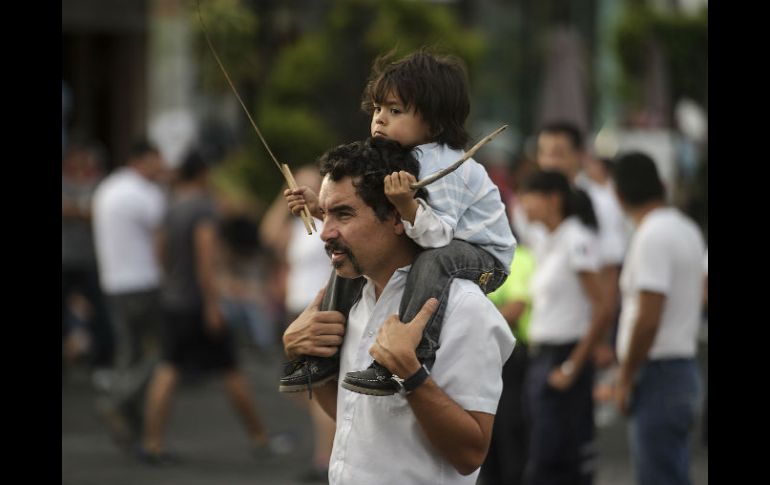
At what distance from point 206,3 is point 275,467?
982 cm

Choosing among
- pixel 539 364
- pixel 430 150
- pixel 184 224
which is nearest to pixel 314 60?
pixel 184 224

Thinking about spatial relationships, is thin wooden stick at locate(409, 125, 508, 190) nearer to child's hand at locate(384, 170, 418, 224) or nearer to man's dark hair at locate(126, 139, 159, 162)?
child's hand at locate(384, 170, 418, 224)

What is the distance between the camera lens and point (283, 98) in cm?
1855

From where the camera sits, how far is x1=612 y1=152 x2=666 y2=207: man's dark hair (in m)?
6.70

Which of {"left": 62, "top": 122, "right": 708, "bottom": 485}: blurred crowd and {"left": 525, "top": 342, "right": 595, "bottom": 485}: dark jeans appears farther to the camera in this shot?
{"left": 62, "top": 122, "right": 708, "bottom": 485}: blurred crowd

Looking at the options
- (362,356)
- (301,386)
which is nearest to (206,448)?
(301,386)

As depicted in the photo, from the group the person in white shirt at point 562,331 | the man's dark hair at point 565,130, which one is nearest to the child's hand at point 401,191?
the person in white shirt at point 562,331

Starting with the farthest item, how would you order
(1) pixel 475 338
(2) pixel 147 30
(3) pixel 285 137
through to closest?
1. (2) pixel 147 30
2. (3) pixel 285 137
3. (1) pixel 475 338

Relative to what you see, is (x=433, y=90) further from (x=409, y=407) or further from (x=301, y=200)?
(x=409, y=407)

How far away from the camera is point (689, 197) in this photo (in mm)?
13961

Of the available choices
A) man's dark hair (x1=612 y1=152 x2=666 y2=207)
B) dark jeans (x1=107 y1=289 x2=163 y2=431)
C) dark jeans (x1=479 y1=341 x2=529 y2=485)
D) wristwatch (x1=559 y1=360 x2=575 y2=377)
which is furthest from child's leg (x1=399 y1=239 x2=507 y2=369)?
dark jeans (x1=107 y1=289 x2=163 y2=431)

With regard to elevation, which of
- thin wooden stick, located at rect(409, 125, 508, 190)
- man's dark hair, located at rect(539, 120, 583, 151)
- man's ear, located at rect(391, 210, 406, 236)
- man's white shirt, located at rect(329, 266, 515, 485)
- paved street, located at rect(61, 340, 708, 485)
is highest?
man's dark hair, located at rect(539, 120, 583, 151)

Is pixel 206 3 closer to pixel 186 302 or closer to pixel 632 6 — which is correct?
pixel 632 6

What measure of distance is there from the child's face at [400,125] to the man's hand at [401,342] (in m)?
0.44
